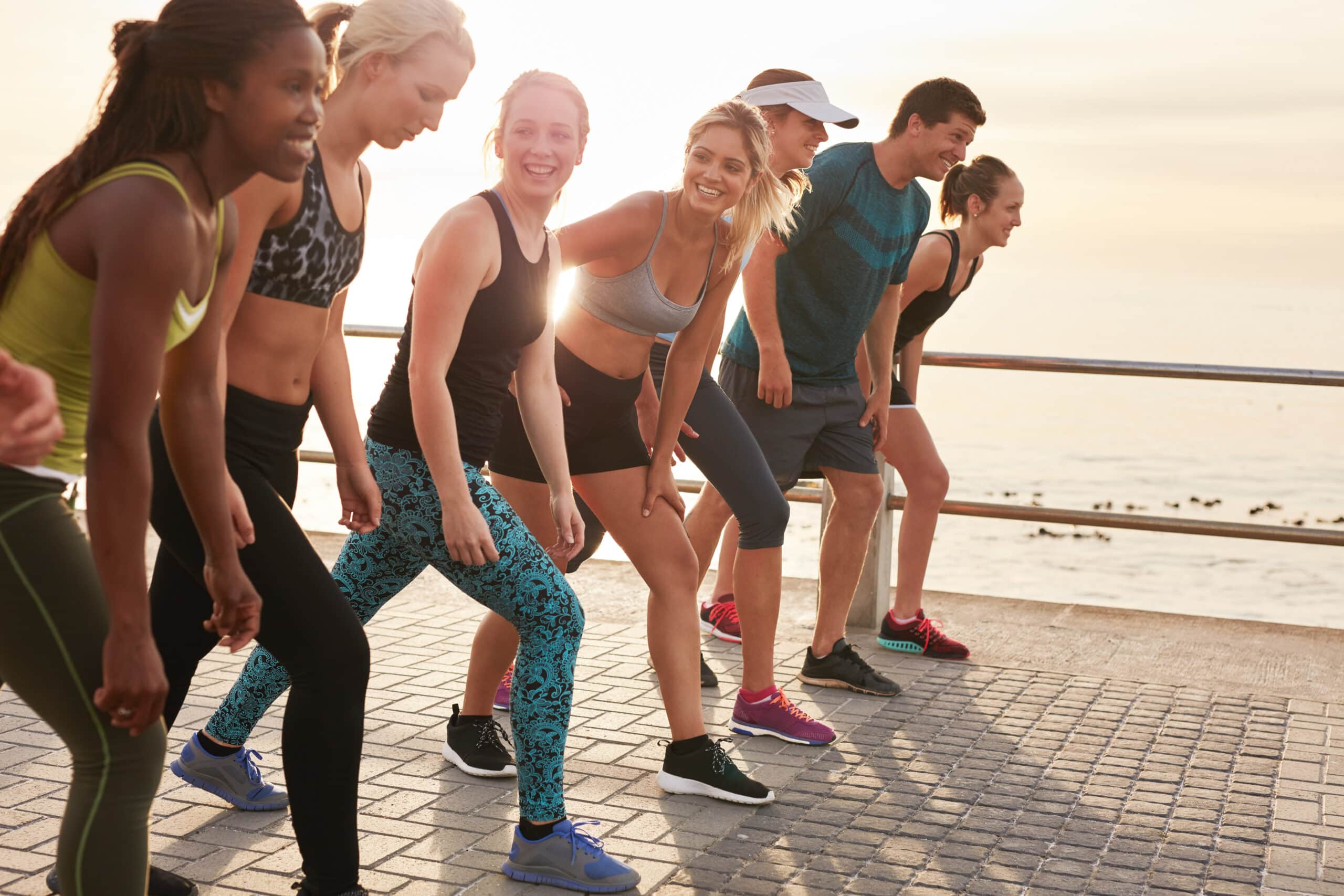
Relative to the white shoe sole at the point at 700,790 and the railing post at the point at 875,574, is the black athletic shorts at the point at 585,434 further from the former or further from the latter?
the railing post at the point at 875,574

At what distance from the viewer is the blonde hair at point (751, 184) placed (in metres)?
4.19

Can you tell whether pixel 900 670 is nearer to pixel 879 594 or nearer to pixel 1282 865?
pixel 879 594

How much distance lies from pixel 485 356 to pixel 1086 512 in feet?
13.2

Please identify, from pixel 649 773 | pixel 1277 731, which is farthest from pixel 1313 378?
pixel 649 773

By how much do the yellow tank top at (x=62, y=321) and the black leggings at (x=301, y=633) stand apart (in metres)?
0.66

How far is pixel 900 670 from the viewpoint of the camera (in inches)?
232

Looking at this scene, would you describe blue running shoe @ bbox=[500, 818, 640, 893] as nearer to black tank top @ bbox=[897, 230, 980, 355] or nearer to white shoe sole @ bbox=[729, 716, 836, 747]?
white shoe sole @ bbox=[729, 716, 836, 747]

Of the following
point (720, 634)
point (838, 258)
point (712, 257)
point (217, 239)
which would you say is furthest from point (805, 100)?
point (217, 239)

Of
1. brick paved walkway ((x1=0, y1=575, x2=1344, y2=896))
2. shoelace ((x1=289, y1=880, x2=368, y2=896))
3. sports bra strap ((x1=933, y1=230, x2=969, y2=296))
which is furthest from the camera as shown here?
sports bra strap ((x1=933, y1=230, x2=969, y2=296))

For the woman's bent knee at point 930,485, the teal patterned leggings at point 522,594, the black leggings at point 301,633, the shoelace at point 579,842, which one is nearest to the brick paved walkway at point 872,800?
the shoelace at point 579,842

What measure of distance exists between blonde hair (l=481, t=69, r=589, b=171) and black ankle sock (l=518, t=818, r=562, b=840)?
65.2 inches

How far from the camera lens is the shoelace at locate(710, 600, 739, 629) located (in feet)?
20.6

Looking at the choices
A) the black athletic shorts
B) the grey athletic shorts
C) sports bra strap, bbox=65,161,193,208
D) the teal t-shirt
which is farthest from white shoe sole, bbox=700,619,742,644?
sports bra strap, bbox=65,161,193,208

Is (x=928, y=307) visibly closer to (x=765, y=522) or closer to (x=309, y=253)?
(x=765, y=522)
